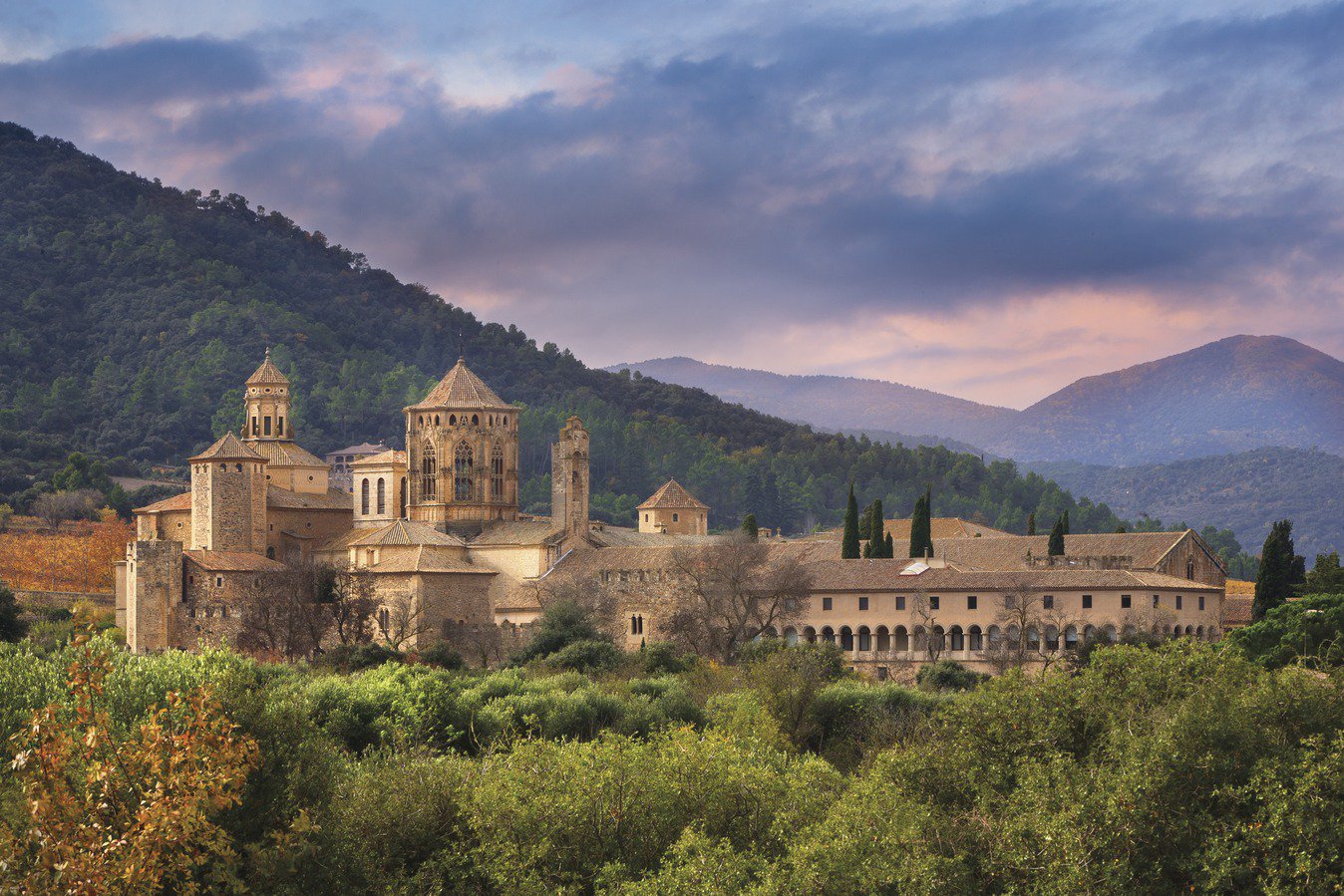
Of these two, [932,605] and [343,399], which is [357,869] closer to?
[932,605]

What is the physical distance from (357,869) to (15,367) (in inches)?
4358

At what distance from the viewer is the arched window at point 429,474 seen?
71438mm

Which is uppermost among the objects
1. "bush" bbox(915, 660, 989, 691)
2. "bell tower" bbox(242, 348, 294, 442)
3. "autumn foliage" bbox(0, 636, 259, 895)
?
"bell tower" bbox(242, 348, 294, 442)

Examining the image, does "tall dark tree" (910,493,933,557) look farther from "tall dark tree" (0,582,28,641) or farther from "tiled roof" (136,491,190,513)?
"tall dark tree" (0,582,28,641)

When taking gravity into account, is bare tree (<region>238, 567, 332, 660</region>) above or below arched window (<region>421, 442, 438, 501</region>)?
below

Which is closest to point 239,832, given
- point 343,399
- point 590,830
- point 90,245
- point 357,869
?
point 357,869

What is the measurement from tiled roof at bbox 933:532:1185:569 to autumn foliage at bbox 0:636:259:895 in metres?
48.0

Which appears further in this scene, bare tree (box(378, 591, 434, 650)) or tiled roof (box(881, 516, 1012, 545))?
tiled roof (box(881, 516, 1012, 545))

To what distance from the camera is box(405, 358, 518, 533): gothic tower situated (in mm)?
71062

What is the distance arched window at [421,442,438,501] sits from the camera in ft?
234

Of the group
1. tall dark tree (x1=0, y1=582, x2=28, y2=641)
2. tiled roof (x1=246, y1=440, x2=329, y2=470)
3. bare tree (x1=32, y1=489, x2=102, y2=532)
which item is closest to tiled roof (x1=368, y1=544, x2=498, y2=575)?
tiled roof (x1=246, y1=440, x2=329, y2=470)

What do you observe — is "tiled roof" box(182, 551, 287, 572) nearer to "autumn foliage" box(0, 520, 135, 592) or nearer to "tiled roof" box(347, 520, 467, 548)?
"tiled roof" box(347, 520, 467, 548)

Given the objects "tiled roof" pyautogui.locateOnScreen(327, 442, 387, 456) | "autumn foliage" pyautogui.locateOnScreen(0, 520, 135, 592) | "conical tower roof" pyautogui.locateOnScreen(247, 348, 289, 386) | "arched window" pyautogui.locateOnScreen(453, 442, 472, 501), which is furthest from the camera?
"tiled roof" pyautogui.locateOnScreen(327, 442, 387, 456)

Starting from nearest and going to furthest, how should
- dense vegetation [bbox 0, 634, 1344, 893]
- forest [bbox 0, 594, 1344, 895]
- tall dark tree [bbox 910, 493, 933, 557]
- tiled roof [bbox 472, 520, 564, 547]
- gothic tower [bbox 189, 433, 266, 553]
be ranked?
forest [bbox 0, 594, 1344, 895]
dense vegetation [bbox 0, 634, 1344, 893]
gothic tower [bbox 189, 433, 266, 553]
tall dark tree [bbox 910, 493, 933, 557]
tiled roof [bbox 472, 520, 564, 547]
